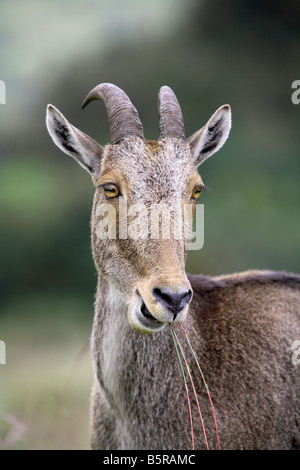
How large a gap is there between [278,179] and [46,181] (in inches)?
256

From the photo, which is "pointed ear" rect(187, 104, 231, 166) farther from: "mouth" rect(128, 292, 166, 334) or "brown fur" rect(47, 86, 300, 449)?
"mouth" rect(128, 292, 166, 334)

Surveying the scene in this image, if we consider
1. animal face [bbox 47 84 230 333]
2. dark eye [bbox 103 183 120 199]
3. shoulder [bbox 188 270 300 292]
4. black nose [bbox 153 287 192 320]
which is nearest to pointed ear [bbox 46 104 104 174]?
animal face [bbox 47 84 230 333]

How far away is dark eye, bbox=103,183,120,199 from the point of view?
22.7 feet

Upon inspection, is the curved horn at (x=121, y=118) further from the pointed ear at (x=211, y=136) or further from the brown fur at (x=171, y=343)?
the pointed ear at (x=211, y=136)

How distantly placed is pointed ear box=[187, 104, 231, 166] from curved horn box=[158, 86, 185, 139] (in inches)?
10.0

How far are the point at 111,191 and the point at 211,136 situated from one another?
4.90 ft

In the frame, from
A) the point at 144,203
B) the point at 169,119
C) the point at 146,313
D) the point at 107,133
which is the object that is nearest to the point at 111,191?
the point at 144,203

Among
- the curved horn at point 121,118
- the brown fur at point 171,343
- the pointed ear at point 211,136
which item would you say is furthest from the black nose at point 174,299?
the pointed ear at point 211,136

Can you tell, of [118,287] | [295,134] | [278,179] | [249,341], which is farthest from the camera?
[295,134]

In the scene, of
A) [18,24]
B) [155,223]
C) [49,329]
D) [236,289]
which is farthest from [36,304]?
[155,223]

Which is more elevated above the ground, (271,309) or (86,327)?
(86,327)

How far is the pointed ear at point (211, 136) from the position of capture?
765 cm

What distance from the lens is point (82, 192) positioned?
810 inches

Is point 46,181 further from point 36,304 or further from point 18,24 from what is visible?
point 18,24
